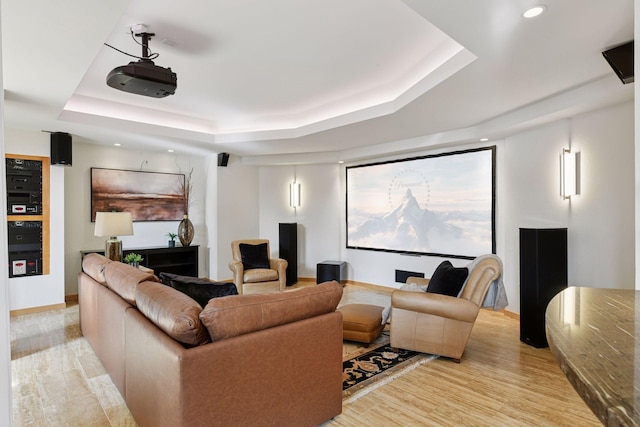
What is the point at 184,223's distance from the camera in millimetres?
6219

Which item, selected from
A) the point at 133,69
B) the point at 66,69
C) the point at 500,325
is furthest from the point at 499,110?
the point at 66,69

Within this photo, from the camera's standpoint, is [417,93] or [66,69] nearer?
[66,69]

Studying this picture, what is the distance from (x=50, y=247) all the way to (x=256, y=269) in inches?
113

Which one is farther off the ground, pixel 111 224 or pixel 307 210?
pixel 307 210

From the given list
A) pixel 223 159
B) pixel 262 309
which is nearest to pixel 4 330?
pixel 262 309

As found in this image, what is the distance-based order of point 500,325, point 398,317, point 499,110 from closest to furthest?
point 398,317, point 499,110, point 500,325

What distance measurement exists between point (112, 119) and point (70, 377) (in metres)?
3.16

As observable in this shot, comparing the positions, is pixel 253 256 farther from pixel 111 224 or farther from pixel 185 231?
pixel 111 224

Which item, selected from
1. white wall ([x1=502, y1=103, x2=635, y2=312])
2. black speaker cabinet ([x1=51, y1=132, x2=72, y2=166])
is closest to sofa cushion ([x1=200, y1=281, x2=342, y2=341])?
white wall ([x1=502, y1=103, x2=635, y2=312])

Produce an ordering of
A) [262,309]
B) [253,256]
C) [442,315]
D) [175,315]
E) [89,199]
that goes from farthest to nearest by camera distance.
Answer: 1. [253,256]
2. [89,199]
3. [442,315]
4. [262,309]
5. [175,315]

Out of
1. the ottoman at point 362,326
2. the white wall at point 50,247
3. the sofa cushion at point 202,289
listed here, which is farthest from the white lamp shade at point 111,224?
the ottoman at point 362,326

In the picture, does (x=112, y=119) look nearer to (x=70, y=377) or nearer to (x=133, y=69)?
(x=133, y=69)

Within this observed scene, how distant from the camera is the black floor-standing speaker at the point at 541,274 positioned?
11.6 ft

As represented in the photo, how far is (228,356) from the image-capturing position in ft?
5.67
